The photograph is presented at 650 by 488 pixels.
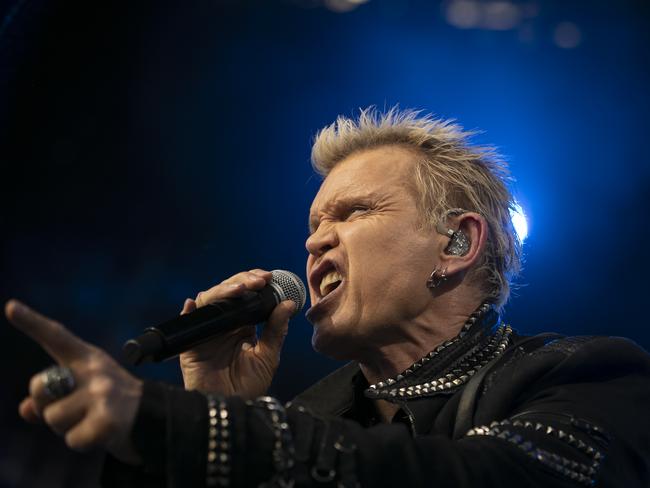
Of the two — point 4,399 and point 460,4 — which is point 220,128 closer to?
point 460,4

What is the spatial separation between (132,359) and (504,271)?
141cm

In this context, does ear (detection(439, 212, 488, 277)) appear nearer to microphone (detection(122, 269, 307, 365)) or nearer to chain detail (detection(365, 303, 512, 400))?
chain detail (detection(365, 303, 512, 400))

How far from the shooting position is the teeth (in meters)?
2.12

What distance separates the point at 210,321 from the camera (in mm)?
1605

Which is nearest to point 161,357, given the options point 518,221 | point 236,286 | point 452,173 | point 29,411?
point 29,411

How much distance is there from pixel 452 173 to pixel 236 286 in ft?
2.92

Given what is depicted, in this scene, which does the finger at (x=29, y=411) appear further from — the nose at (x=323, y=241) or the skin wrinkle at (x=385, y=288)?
the nose at (x=323, y=241)

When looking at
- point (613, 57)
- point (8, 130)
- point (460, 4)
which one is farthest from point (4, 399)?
point (613, 57)

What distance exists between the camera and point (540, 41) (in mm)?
3031

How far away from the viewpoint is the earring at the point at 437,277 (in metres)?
2.11

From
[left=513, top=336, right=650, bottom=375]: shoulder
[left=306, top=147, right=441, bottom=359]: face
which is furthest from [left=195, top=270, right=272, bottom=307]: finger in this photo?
[left=513, top=336, right=650, bottom=375]: shoulder

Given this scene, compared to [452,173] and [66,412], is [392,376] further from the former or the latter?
[66,412]

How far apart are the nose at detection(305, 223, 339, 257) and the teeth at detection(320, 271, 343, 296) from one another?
0.27ft

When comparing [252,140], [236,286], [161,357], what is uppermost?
[252,140]
